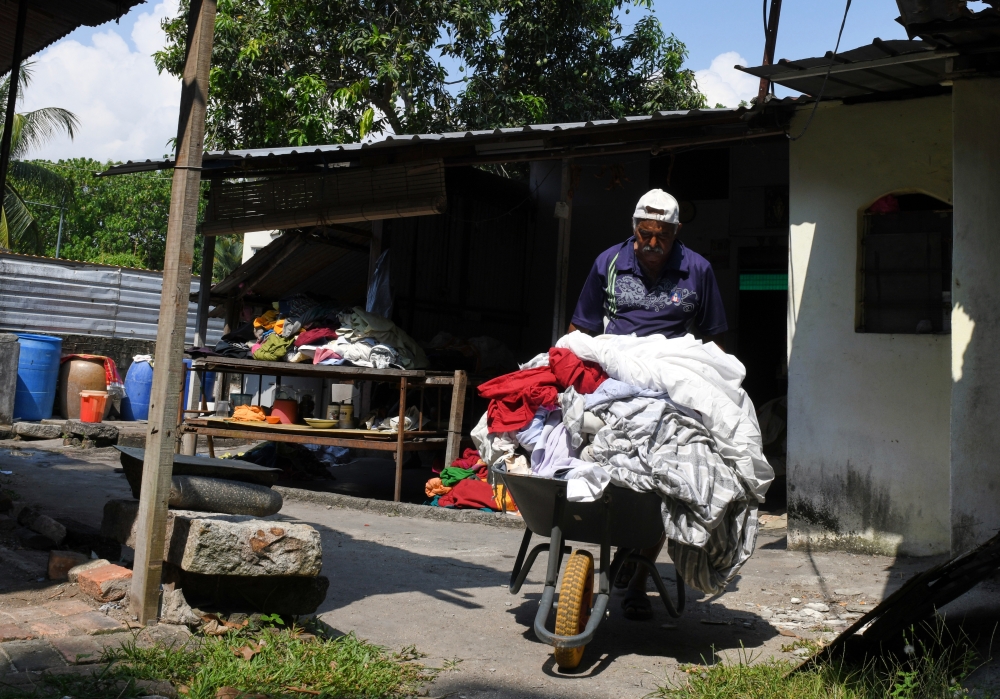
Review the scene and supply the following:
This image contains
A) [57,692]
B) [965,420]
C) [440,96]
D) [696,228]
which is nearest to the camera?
[57,692]

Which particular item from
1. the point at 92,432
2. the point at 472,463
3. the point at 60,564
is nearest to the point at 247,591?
the point at 60,564

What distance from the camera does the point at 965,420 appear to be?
16.0ft

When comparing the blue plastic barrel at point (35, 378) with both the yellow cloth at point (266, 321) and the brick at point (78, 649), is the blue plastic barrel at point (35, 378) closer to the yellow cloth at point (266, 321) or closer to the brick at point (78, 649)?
the yellow cloth at point (266, 321)

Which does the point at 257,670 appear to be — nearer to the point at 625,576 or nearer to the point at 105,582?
the point at 105,582

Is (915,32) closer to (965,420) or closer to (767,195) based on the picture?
(965,420)

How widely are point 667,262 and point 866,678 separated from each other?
2.11 metres

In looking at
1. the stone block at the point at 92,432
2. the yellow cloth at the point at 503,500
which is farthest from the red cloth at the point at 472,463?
the stone block at the point at 92,432

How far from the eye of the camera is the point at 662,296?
14.4ft

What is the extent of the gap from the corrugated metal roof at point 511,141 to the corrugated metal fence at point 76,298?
31.4ft

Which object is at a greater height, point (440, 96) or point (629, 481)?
point (440, 96)

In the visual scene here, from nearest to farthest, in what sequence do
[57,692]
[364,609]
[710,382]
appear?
[57,692], [710,382], [364,609]

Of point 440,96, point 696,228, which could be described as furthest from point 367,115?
point 696,228

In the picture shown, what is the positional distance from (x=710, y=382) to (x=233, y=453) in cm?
974

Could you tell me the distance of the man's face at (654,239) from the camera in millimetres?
4270
